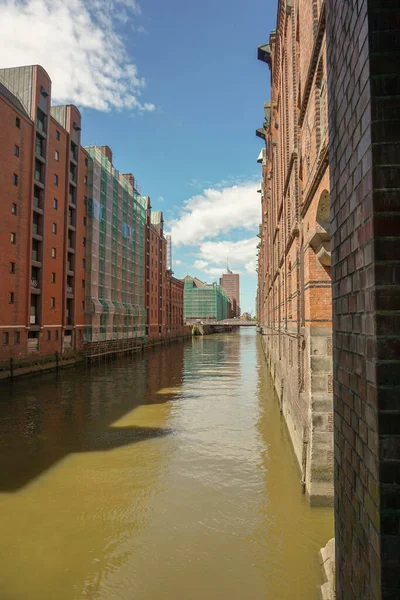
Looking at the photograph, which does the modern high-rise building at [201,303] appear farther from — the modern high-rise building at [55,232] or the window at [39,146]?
the window at [39,146]

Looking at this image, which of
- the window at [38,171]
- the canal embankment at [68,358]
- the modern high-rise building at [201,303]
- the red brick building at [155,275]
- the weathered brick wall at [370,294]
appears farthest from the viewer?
the modern high-rise building at [201,303]

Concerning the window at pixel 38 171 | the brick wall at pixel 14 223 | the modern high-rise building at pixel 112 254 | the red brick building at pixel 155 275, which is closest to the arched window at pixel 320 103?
the brick wall at pixel 14 223

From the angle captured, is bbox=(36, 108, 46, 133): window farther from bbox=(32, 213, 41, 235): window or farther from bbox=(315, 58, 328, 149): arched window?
bbox=(315, 58, 328, 149): arched window

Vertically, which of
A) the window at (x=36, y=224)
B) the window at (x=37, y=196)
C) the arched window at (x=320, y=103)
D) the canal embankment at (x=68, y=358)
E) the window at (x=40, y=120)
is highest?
the window at (x=40, y=120)

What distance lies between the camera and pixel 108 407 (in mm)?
17828

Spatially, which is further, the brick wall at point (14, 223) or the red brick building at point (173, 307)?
the red brick building at point (173, 307)

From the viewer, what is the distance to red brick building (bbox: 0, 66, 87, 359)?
26672 mm

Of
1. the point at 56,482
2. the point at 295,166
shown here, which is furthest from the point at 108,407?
the point at 295,166

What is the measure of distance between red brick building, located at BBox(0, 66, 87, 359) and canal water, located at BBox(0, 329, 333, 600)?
13222 mm

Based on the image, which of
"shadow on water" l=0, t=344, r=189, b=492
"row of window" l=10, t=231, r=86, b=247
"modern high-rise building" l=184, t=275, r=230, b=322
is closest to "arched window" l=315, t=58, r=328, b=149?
"shadow on water" l=0, t=344, r=189, b=492

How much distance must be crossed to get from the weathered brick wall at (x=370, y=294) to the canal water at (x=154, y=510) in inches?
157

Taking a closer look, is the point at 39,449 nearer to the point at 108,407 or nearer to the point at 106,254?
the point at 108,407

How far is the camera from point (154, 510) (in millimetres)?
7879

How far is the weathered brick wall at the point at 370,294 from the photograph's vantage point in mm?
1949
